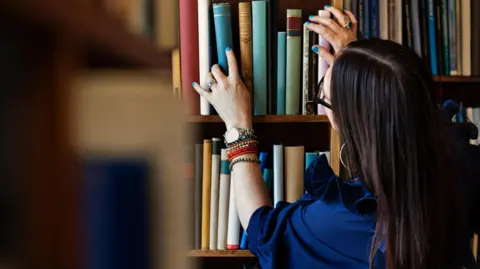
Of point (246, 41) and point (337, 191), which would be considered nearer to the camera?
point (337, 191)

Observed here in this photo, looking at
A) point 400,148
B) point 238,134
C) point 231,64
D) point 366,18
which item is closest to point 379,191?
point 400,148

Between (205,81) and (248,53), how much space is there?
12 cm

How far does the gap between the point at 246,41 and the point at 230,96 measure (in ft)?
0.46

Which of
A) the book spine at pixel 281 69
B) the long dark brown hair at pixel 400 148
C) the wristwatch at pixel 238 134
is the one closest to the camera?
the long dark brown hair at pixel 400 148

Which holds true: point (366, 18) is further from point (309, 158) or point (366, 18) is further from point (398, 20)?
point (309, 158)

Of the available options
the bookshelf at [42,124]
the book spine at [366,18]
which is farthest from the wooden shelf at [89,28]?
the book spine at [366,18]

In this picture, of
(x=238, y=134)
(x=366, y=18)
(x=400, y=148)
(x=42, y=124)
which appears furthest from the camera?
(x=366, y=18)

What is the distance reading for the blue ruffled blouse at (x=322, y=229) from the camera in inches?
35.2

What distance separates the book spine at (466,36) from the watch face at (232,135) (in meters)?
0.69

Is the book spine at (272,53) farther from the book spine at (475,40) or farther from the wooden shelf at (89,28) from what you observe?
the wooden shelf at (89,28)

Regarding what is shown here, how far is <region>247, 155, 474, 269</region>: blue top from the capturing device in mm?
894

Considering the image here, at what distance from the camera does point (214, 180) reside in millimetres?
1246

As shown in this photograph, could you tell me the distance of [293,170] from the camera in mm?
1248

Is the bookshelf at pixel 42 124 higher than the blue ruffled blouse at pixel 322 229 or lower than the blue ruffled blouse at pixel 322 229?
higher
